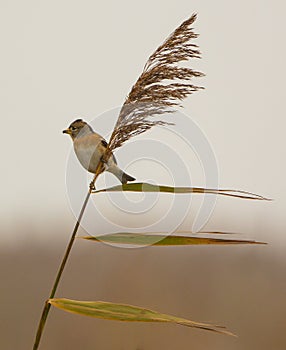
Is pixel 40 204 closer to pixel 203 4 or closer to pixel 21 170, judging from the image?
pixel 21 170

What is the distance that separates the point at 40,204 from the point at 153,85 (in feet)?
5.07

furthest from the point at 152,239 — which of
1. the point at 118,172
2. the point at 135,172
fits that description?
the point at 135,172

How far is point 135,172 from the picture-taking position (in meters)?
2.16

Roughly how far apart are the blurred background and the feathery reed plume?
878 millimetres

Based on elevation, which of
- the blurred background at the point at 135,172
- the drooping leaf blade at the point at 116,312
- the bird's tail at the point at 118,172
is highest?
the blurred background at the point at 135,172

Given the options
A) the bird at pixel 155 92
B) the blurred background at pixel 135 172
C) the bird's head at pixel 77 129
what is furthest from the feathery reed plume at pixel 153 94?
the blurred background at pixel 135 172

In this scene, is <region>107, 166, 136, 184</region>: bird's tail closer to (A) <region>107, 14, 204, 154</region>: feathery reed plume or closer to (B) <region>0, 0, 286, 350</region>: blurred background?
(A) <region>107, 14, 204, 154</region>: feathery reed plume

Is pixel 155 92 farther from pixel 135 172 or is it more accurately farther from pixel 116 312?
pixel 135 172

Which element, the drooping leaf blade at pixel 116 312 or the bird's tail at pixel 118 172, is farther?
the bird's tail at pixel 118 172

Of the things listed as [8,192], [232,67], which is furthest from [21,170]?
[232,67]

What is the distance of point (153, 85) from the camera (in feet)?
2.39

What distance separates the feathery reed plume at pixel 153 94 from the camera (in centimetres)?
72

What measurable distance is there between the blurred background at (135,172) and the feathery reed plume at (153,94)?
878 millimetres

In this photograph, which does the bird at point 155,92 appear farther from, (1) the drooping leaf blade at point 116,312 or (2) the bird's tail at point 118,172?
(1) the drooping leaf blade at point 116,312
